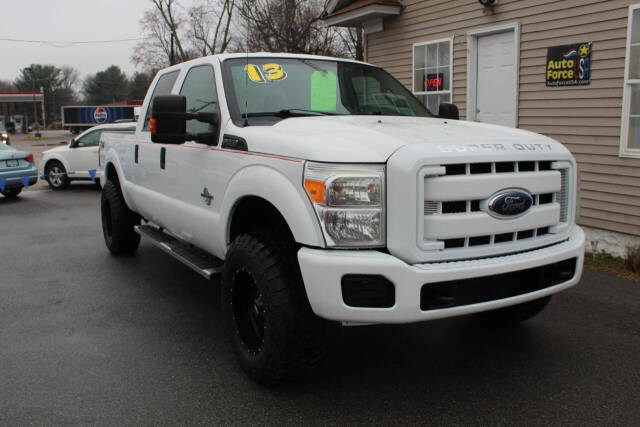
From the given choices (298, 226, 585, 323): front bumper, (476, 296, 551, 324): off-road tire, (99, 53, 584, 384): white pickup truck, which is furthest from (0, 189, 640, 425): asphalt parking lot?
(298, 226, 585, 323): front bumper

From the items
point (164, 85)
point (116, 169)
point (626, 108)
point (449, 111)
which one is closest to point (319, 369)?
point (449, 111)

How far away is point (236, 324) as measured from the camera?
144 inches

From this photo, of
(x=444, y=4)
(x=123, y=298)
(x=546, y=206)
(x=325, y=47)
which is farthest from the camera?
(x=325, y=47)

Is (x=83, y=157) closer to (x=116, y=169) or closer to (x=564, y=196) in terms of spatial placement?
(x=116, y=169)

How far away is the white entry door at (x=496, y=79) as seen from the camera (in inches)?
347

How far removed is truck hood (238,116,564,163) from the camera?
3000 mm

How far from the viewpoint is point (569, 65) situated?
780 centimetres

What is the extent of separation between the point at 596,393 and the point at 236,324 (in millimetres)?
2155

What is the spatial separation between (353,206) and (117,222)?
440 centimetres

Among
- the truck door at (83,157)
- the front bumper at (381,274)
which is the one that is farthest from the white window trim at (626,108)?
the truck door at (83,157)

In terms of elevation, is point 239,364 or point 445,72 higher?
point 445,72

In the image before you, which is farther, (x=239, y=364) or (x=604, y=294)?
(x=604, y=294)

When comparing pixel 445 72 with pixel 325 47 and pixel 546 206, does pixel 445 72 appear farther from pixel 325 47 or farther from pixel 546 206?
pixel 325 47

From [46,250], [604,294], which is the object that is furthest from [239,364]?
[46,250]
